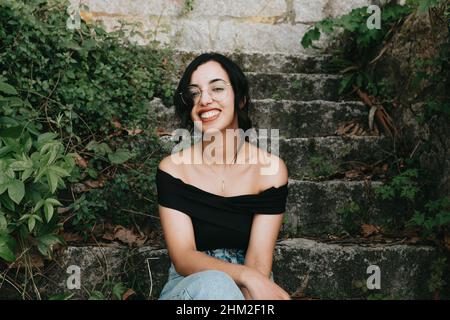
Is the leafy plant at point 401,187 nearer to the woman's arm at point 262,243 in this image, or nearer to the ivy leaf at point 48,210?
the woman's arm at point 262,243

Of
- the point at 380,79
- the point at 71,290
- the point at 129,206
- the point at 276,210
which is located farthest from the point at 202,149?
the point at 380,79

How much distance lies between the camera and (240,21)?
16.6 feet

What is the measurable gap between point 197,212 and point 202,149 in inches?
13.8

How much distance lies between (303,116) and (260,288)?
6.75 feet

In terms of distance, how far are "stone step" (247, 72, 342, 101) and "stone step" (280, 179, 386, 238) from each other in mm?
1250

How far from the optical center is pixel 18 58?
2982 millimetres

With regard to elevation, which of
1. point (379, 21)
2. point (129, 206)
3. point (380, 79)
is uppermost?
point (379, 21)

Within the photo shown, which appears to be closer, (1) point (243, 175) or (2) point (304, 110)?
(1) point (243, 175)

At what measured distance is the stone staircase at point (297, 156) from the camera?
8.45 feet

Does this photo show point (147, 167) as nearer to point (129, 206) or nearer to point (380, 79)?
point (129, 206)

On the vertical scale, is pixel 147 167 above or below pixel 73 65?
below

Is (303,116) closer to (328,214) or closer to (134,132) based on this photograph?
(328,214)

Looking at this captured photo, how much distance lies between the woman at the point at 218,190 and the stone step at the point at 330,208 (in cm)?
68

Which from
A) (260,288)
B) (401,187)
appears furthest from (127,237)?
(401,187)
